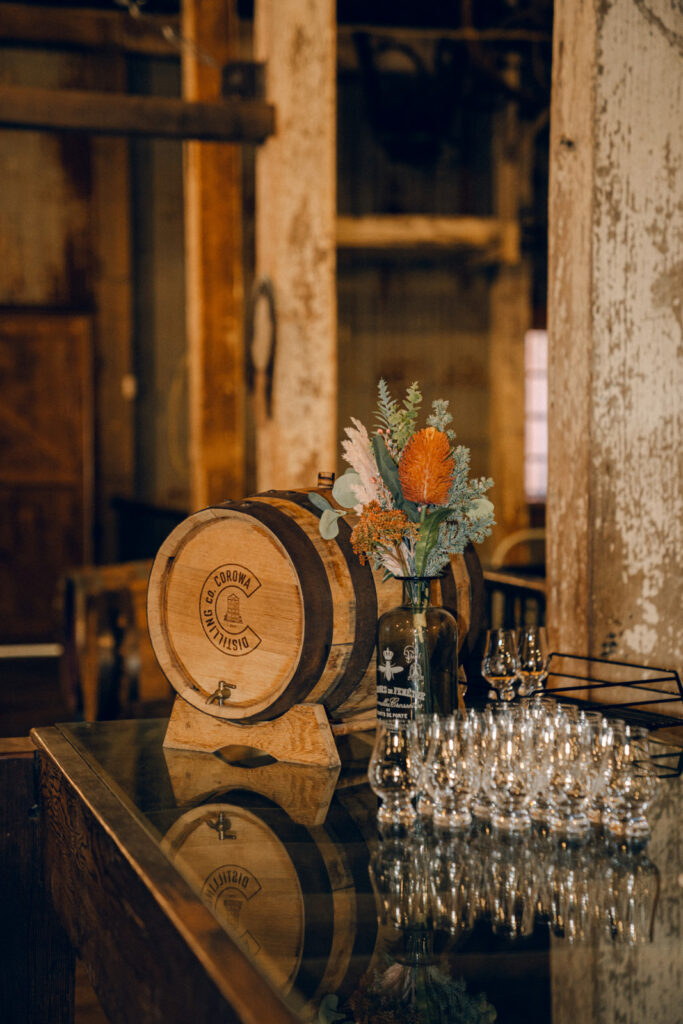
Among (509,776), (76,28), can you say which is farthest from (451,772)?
(76,28)

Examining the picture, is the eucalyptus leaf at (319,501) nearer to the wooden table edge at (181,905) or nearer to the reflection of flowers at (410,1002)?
the wooden table edge at (181,905)

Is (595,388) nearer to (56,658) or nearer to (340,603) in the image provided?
(340,603)

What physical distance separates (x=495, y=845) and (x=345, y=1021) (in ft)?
1.65

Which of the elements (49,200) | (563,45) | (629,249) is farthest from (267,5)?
(49,200)

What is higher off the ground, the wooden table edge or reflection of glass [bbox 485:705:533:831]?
reflection of glass [bbox 485:705:533:831]

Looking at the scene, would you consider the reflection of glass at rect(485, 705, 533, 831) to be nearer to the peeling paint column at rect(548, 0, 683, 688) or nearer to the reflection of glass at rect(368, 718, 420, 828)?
the reflection of glass at rect(368, 718, 420, 828)

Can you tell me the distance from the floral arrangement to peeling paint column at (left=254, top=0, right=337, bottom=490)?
288 centimetres

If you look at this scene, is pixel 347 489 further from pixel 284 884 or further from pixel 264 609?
pixel 284 884

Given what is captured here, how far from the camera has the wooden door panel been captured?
9492 millimetres

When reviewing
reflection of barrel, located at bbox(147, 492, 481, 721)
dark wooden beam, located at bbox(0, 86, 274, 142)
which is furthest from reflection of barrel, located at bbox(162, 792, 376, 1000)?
dark wooden beam, located at bbox(0, 86, 274, 142)

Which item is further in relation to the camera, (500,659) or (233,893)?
(500,659)

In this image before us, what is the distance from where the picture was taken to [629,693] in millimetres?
2457

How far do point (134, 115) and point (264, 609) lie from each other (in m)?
3.63

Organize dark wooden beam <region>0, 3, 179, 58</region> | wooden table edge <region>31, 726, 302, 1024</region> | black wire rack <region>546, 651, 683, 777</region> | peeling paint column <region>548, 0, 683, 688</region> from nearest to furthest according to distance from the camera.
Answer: wooden table edge <region>31, 726, 302, 1024</region> → black wire rack <region>546, 651, 683, 777</region> → peeling paint column <region>548, 0, 683, 688</region> → dark wooden beam <region>0, 3, 179, 58</region>
